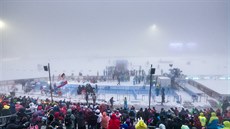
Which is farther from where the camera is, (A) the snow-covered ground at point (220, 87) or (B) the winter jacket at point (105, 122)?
(A) the snow-covered ground at point (220, 87)

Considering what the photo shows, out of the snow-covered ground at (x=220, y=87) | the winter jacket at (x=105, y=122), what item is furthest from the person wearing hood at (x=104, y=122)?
the snow-covered ground at (x=220, y=87)

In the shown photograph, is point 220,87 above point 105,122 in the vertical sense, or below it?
below

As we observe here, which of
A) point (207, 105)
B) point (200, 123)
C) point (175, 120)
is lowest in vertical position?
point (207, 105)

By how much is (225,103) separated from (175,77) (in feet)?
35.4

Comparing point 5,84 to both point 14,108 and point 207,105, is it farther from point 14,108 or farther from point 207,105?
point 207,105

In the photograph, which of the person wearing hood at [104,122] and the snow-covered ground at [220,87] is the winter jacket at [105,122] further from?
the snow-covered ground at [220,87]

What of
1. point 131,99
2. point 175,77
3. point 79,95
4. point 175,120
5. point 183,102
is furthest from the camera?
point 175,77

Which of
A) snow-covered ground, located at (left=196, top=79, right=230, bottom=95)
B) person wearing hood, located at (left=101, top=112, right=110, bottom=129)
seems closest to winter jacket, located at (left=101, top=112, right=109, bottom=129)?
person wearing hood, located at (left=101, top=112, right=110, bottom=129)

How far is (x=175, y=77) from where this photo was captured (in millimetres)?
22641

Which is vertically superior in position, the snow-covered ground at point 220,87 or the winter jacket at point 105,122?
the winter jacket at point 105,122

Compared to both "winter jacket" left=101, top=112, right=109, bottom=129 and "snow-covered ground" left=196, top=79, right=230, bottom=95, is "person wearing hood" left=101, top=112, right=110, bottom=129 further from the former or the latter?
"snow-covered ground" left=196, top=79, right=230, bottom=95

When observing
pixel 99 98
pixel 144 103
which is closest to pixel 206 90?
pixel 144 103

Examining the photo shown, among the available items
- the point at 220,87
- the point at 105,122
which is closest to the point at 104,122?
the point at 105,122

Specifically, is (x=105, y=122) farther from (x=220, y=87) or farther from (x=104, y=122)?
(x=220, y=87)
